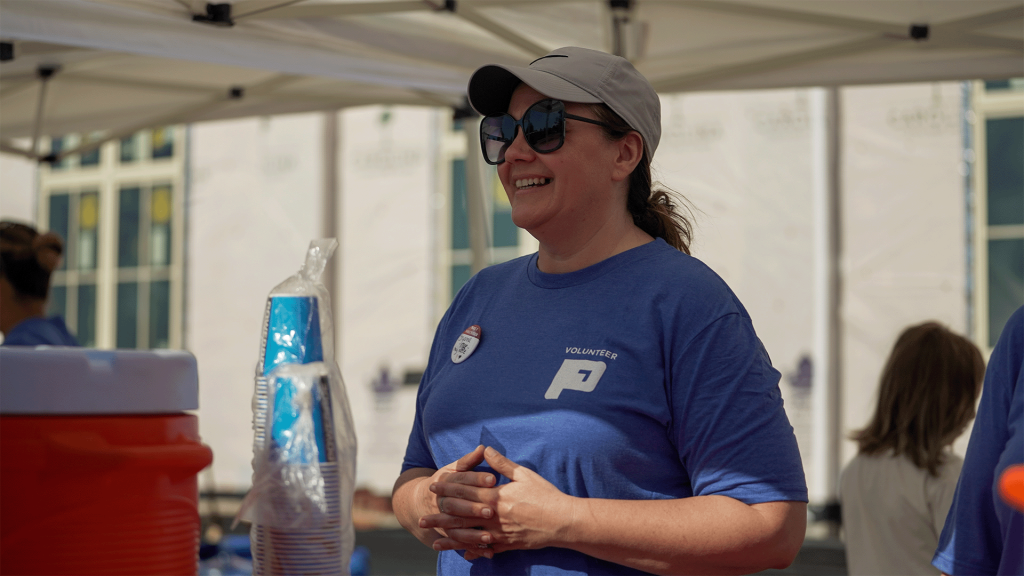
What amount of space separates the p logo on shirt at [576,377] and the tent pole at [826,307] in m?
5.41

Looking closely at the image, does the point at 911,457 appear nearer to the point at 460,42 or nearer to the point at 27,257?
the point at 460,42

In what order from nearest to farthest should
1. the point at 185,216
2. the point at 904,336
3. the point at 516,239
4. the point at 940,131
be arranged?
1. the point at 904,336
2. the point at 940,131
3. the point at 516,239
4. the point at 185,216

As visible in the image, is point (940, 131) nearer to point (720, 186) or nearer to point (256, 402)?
point (720, 186)

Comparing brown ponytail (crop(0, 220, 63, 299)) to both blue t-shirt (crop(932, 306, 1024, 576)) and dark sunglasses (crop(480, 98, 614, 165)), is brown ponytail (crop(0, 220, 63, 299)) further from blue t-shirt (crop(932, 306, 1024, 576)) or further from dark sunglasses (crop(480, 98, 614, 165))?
blue t-shirt (crop(932, 306, 1024, 576))

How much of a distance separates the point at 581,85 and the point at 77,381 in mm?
838

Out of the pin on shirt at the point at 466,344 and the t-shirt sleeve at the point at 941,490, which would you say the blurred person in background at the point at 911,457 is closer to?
the t-shirt sleeve at the point at 941,490

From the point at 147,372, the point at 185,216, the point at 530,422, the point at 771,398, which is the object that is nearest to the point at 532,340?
the point at 530,422

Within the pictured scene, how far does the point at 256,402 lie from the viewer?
106 cm

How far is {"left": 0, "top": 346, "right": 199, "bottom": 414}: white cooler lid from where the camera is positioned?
932 mm

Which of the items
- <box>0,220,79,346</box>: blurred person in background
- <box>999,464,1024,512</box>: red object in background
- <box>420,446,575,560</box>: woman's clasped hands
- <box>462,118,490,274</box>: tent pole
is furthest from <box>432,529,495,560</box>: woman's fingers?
<box>462,118,490,274</box>: tent pole

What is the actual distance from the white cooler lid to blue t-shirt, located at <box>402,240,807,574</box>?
0.57 m

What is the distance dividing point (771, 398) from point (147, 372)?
0.80 m

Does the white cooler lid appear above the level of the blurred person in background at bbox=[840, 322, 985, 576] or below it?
above

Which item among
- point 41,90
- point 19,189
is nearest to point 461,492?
point 41,90
